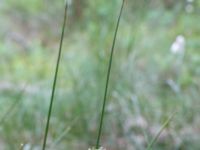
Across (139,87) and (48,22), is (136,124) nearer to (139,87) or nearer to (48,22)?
(139,87)

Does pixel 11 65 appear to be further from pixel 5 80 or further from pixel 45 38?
pixel 45 38

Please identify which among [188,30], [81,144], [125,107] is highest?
[188,30]

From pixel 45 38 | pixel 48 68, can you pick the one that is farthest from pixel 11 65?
pixel 45 38

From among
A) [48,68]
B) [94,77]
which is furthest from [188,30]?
[94,77]

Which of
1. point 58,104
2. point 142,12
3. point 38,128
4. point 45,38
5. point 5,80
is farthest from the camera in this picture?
point 45,38

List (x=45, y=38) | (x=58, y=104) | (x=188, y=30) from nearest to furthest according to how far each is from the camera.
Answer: (x=58, y=104), (x=188, y=30), (x=45, y=38)

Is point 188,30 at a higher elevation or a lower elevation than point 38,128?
higher

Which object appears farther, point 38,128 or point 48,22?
point 48,22
